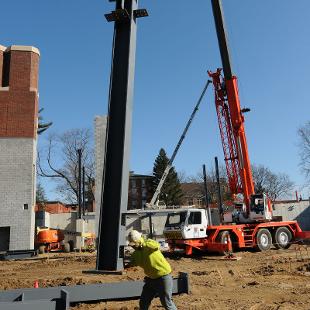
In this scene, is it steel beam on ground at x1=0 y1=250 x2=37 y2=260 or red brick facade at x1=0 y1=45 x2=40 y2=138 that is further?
red brick facade at x1=0 y1=45 x2=40 y2=138

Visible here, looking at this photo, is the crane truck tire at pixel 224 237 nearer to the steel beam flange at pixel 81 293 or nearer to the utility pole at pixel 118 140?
the utility pole at pixel 118 140

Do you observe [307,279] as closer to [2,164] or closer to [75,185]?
[2,164]

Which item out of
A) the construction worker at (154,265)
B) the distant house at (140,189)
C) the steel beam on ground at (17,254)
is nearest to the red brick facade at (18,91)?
the steel beam on ground at (17,254)

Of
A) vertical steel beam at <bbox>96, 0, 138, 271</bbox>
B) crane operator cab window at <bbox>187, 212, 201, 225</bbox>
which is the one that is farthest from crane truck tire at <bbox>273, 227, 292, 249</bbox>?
vertical steel beam at <bbox>96, 0, 138, 271</bbox>

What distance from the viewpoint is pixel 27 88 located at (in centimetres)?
2523

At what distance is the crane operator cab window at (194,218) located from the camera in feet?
61.6

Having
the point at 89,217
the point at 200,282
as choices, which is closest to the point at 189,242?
the point at 200,282

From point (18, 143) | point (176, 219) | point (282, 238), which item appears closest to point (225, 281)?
point (176, 219)

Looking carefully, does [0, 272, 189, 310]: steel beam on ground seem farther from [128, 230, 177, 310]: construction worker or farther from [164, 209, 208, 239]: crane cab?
[164, 209, 208, 239]: crane cab

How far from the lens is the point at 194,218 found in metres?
18.9

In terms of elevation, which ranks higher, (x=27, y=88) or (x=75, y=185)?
(x=27, y=88)

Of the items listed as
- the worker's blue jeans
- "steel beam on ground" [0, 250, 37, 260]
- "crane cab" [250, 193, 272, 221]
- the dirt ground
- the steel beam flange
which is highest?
"crane cab" [250, 193, 272, 221]

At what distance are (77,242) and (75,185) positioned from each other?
92.3 feet

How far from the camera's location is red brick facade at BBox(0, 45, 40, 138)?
24703 mm
